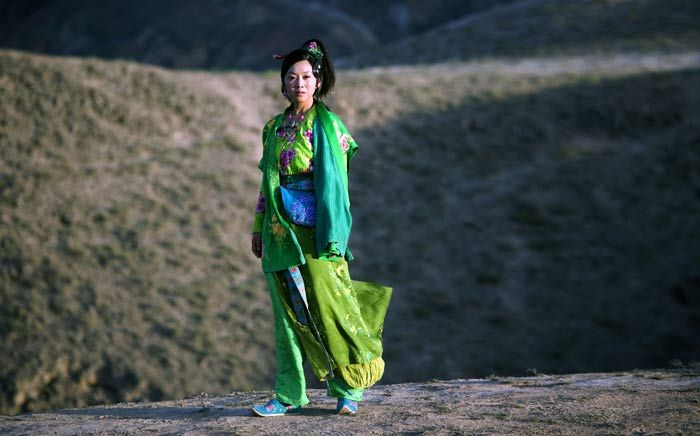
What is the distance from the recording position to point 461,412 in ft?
15.4

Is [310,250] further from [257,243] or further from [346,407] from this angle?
[346,407]

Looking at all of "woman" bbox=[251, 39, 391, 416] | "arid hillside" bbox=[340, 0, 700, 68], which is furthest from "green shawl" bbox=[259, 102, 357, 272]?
"arid hillside" bbox=[340, 0, 700, 68]

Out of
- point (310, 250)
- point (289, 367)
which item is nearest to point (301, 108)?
point (310, 250)

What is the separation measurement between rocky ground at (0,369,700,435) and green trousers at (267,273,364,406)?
122mm

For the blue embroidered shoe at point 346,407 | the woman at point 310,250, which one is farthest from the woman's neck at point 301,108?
the blue embroidered shoe at point 346,407

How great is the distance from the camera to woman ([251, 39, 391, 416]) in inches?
177

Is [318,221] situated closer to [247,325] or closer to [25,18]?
[247,325]

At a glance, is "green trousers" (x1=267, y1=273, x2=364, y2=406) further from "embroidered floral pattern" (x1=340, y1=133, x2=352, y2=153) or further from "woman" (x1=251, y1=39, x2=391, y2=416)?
"embroidered floral pattern" (x1=340, y1=133, x2=352, y2=153)

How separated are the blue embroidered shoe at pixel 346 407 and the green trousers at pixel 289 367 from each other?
32 mm

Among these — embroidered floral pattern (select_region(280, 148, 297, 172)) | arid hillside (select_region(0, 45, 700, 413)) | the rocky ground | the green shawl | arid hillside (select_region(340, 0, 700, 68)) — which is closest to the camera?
the rocky ground

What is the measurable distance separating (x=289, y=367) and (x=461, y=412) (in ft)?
3.00

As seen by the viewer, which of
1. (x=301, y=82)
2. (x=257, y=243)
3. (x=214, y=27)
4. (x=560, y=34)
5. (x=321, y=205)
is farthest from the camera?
(x=214, y=27)

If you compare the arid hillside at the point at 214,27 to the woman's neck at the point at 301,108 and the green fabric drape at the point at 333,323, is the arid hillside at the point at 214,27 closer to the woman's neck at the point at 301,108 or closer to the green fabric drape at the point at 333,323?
the woman's neck at the point at 301,108

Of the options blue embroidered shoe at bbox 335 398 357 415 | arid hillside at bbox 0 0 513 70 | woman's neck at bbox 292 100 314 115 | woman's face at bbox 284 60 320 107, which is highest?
arid hillside at bbox 0 0 513 70
